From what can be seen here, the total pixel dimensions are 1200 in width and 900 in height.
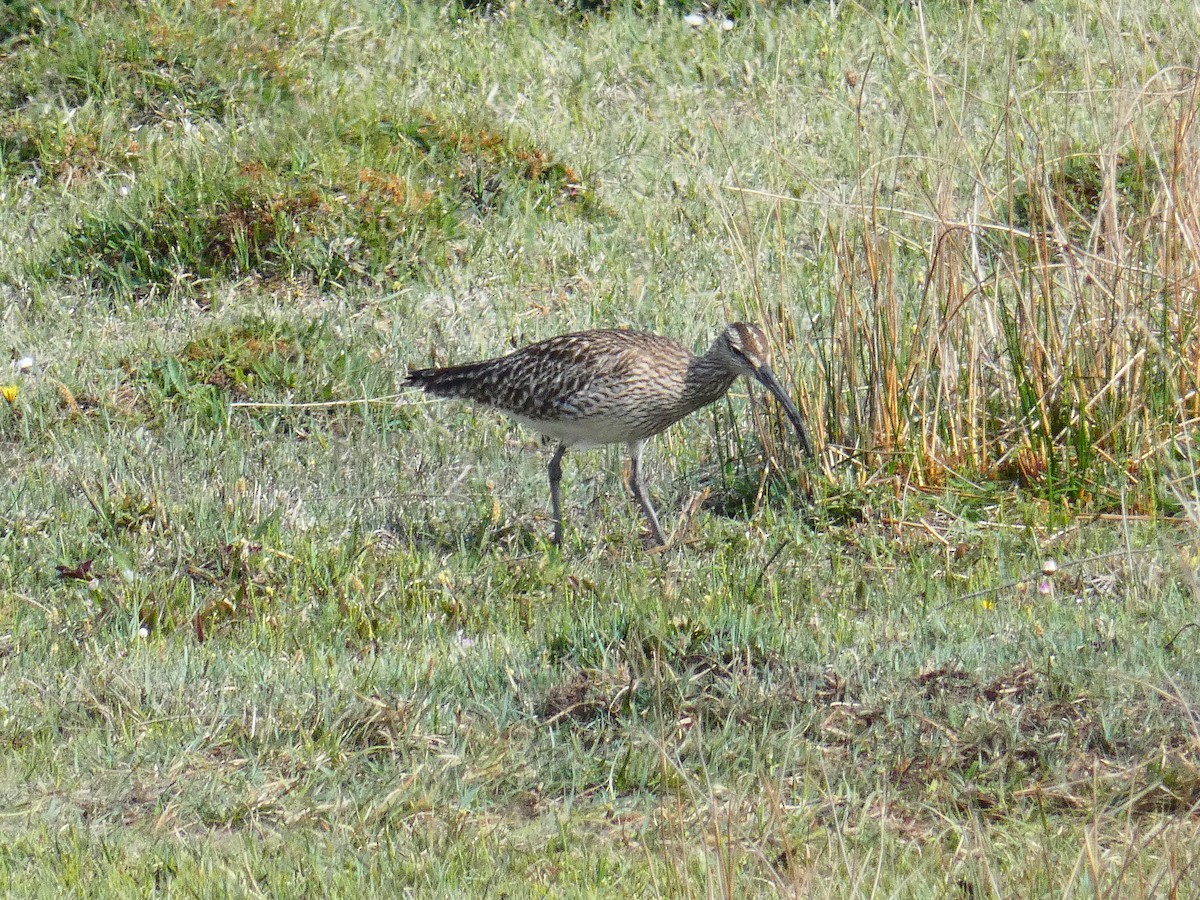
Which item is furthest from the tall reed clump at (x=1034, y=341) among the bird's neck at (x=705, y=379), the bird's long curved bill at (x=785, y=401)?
the bird's neck at (x=705, y=379)

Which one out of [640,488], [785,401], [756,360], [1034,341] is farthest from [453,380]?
[1034,341]

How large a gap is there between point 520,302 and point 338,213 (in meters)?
1.16

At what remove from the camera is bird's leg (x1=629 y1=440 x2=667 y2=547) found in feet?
23.8

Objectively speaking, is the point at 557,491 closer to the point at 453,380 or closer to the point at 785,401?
the point at 453,380

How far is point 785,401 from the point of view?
7.35m

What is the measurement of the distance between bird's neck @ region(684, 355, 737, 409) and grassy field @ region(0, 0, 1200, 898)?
0.22 meters

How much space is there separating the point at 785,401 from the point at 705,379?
0.59 meters

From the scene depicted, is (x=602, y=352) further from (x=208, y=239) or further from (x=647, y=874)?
(x=647, y=874)

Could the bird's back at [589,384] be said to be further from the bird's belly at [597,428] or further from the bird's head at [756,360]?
the bird's head at [756,360]

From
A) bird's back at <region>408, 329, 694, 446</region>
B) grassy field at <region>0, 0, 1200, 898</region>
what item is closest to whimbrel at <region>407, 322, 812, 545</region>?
bird's back at <region>408, 329, 694, 446</region>

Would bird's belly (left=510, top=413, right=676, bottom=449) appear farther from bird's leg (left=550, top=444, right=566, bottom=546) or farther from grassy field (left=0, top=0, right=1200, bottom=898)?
grassy field (left=0, top=0, right=1200, bottom=898)

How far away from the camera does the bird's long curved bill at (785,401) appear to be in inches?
289

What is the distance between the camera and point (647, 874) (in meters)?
4.21

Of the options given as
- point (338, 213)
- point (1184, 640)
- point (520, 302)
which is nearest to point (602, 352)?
point (520, 302)
